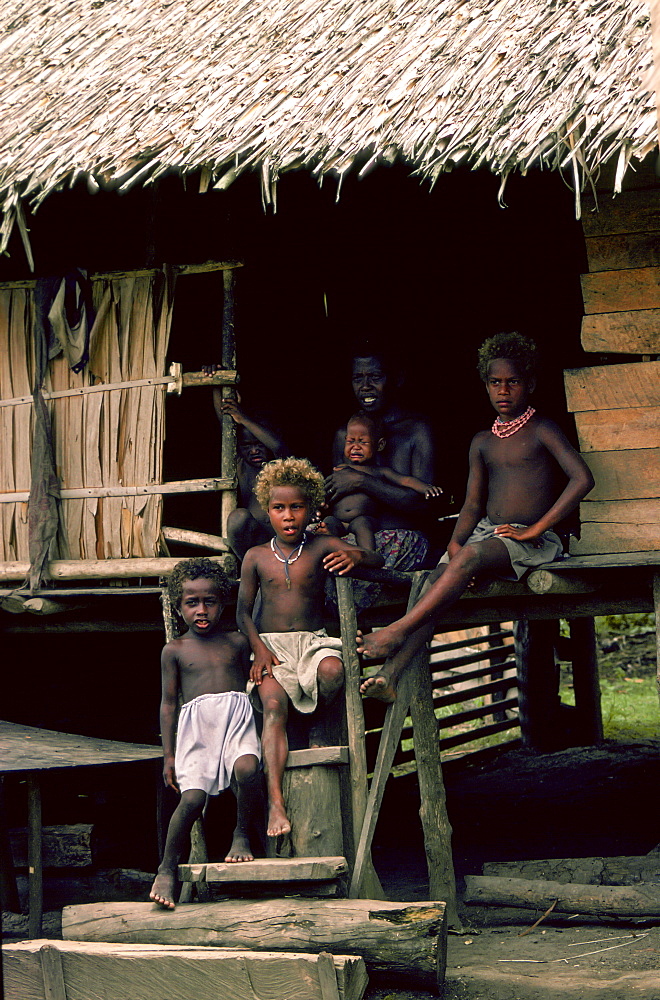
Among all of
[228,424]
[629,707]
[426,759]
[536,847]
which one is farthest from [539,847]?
[629,707]

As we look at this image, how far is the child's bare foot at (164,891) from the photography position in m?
4.71

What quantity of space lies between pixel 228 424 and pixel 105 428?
72 centimetres

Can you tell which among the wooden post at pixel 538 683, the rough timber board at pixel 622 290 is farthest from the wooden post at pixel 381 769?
the wooden post at pixel 538 683

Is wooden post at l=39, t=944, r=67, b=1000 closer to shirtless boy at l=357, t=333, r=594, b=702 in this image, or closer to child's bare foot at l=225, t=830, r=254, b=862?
child's bare foot at l=225, t=830, r=254, b=862

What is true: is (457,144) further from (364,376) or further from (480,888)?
(480,888)

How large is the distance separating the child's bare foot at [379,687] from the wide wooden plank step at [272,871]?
2.58 ft

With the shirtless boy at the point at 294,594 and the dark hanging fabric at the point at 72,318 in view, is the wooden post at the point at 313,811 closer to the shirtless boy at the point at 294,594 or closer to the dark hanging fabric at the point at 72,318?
the shirtless boy at the point at 294,594

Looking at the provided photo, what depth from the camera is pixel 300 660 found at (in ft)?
16.9

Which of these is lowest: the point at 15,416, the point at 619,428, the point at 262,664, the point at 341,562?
the point at 262,664

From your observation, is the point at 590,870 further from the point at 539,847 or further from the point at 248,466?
the point at 248,466

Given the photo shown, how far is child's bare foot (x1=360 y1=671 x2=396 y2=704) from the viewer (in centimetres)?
511

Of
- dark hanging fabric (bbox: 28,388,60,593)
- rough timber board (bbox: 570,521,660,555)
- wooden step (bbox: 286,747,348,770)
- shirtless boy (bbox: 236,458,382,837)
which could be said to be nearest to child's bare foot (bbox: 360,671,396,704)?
shirtless boy (bbox: 236,458,382,837)

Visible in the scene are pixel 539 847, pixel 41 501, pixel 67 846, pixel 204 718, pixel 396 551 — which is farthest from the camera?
pixel 539 847

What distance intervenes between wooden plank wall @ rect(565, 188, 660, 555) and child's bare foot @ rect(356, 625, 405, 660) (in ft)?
3.00
